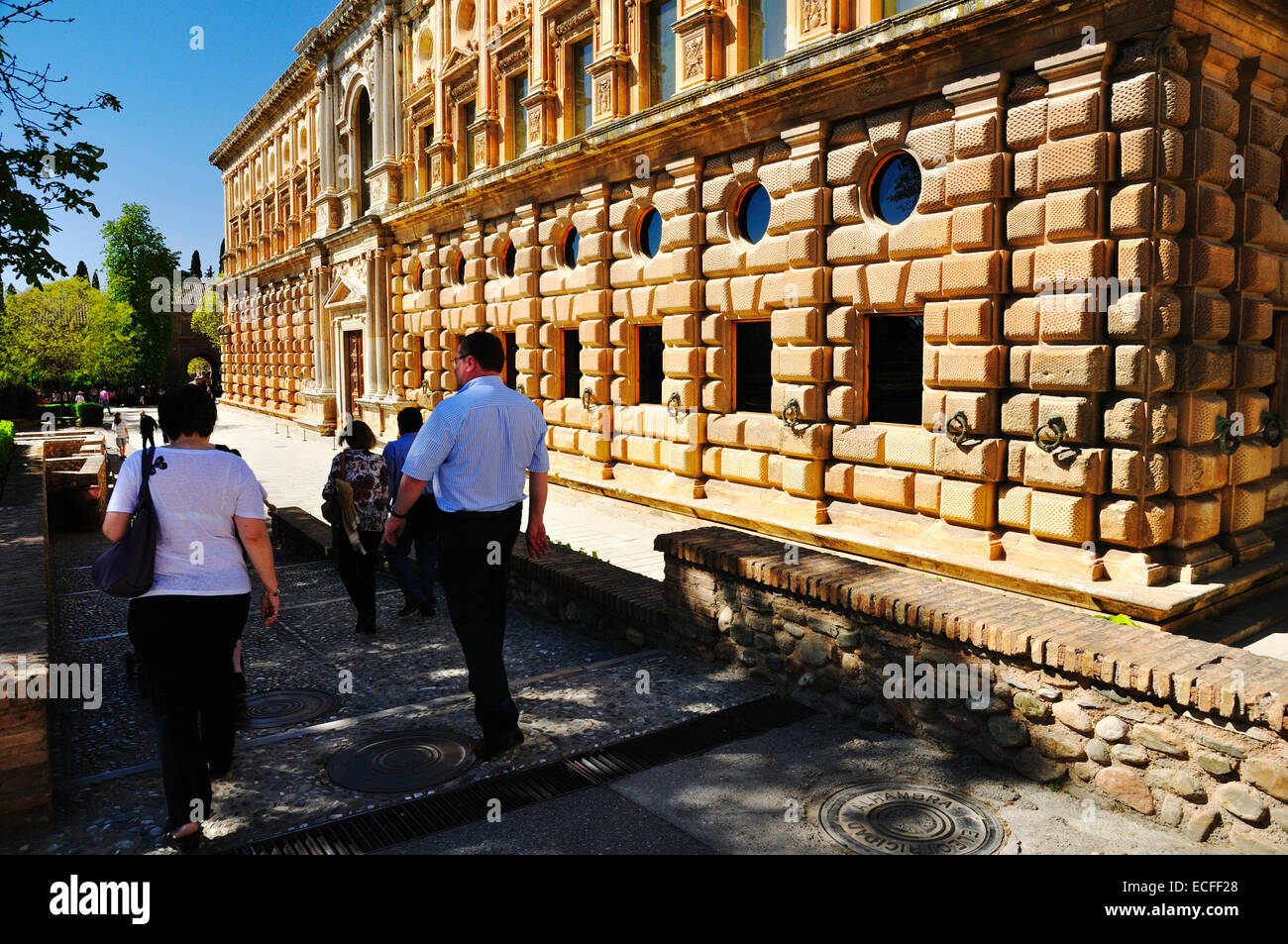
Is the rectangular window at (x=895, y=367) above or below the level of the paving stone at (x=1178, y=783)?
above

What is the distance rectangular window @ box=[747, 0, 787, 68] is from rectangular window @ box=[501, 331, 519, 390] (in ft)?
24.8

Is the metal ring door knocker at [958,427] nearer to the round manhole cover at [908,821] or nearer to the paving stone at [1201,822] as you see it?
the round manhole cover at [908,821]

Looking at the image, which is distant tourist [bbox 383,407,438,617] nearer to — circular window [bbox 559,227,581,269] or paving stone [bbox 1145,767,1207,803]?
paving stone [bbox 1145,767,1207,803]

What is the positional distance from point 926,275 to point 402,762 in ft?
25.1

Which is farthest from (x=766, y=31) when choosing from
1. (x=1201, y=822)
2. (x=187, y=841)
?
(x=187, y=841)

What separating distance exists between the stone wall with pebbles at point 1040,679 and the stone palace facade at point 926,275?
3.93 m

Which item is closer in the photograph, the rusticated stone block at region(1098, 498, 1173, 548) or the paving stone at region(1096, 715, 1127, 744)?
the paving stone at region(1096, 715, 1127, 744)

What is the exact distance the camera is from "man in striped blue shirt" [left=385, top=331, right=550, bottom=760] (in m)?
4.82

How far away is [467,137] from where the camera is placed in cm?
2062

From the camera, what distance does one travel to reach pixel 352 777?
4.60 metres

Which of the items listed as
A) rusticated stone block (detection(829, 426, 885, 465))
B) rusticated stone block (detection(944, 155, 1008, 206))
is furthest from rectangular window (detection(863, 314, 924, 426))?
rusticated stone block (detection(944, 155, 1008, 206))

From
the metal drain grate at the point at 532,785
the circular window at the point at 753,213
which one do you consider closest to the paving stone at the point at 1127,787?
the metal drain grate at the point at 532,785

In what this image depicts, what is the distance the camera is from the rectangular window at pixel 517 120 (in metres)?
18.3
